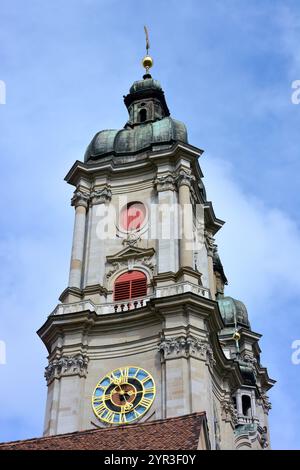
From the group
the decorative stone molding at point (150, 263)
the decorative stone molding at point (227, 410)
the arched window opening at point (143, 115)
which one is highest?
the arched window opening at point (143, 115)

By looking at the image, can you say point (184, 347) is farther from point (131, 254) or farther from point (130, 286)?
point (131, 254)

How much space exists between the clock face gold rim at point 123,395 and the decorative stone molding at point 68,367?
866 mm

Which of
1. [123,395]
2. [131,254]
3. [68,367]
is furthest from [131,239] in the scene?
[123,395]

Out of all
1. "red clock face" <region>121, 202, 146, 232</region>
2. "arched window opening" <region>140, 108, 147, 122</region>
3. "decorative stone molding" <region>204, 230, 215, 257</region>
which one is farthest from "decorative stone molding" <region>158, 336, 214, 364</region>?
"arched window opening" <region>140, 108, 147, 122</region>

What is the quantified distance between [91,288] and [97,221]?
3.82m

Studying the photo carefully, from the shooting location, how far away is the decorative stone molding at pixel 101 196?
3803cm

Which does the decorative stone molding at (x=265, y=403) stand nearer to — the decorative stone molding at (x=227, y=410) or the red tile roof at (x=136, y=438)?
the decorative stone molding at (x=227, y=410)

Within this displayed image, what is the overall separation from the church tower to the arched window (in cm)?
4

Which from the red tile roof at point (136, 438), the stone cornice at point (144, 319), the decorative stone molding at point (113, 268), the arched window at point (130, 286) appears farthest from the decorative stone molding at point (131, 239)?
the red tile roof at point (136, 438)

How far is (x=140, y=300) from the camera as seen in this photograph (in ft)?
111

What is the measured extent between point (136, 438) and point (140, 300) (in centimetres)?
1820

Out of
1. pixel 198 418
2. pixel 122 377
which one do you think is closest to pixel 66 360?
pixel 122 377

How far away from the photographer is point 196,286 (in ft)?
109
